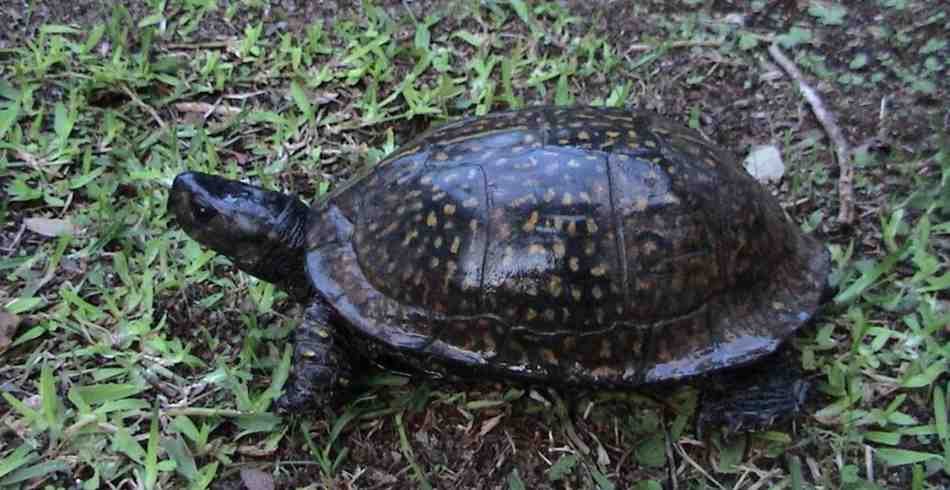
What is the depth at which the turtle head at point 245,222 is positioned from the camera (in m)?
2.54

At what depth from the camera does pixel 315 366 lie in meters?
2.45

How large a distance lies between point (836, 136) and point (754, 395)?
4.16ft

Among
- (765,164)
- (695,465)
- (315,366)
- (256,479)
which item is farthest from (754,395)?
(256,479)

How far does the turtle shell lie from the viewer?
2.28m

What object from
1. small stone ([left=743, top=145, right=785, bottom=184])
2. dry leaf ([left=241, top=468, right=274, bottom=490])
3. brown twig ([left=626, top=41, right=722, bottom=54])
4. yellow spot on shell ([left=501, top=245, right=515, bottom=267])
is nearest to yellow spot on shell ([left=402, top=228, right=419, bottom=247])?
yellow spot on shell ([left=501, top=245, right=515, bottom=267])

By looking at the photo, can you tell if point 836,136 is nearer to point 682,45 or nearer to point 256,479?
point 682,45

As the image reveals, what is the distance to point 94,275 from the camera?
2822 mm

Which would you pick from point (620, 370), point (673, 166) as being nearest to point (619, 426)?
point (620, 370)

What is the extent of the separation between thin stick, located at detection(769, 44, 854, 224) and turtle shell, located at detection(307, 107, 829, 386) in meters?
0.66

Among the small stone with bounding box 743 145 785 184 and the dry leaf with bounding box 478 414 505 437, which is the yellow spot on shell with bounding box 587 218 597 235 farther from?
the small stone with bounding box 743 145 785 184

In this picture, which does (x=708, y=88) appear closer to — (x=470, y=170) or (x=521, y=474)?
(x=470, y=170)

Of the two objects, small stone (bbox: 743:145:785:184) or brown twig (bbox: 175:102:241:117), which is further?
brown twig (bbox: 175:102:241:117)

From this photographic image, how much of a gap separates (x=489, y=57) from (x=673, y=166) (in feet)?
4.80

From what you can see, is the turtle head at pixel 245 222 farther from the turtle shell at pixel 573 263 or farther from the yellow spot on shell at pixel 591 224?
the yellow spot on shell at pixel 591 224
